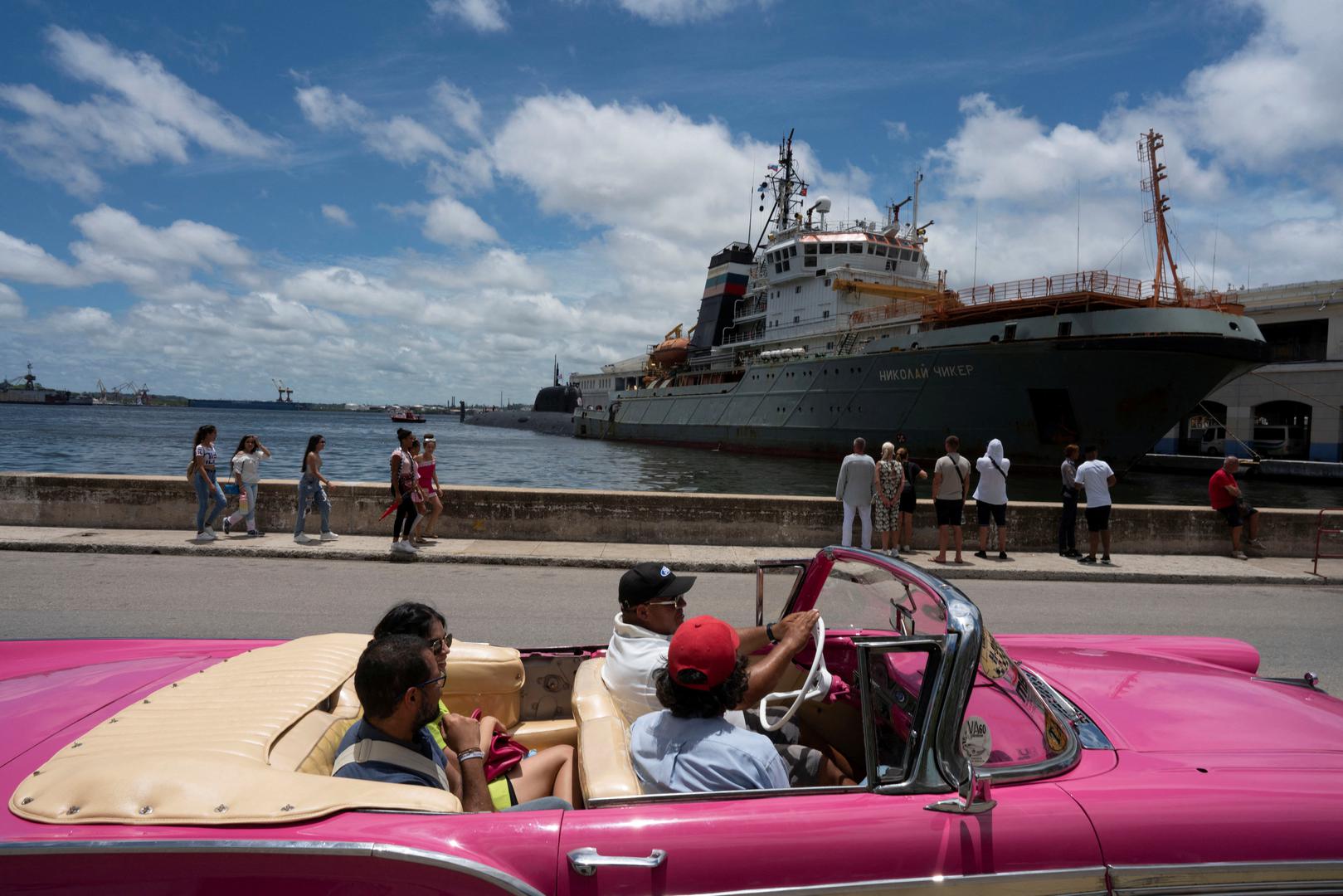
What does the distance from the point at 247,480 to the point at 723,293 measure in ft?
124

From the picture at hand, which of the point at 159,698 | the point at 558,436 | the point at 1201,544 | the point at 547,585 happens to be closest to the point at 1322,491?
the point at 1201,544

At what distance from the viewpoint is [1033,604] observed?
25.6ft

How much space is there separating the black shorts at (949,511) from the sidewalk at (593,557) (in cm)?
53

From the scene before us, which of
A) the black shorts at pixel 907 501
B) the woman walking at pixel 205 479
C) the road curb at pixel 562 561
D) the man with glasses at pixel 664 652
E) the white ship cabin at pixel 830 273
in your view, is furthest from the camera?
the white ship cabin at pixel 830 273

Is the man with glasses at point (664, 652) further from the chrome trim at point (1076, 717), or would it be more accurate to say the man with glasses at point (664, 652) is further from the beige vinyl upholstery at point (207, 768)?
the beige vinyl upholstery at point (207, 768)

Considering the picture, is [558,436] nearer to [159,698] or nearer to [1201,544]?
[1201,544]

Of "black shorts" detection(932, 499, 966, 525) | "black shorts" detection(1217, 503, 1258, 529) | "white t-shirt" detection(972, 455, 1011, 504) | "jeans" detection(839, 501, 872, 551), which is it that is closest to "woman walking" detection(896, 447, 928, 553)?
"black shorts" detection(932, 499, 966, 525)

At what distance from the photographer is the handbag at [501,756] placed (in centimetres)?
256

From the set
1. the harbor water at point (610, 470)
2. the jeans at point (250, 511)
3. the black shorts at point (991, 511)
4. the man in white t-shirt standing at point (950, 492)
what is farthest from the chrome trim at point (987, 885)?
the harbor water at point (610, 470)

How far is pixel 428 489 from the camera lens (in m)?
9.67

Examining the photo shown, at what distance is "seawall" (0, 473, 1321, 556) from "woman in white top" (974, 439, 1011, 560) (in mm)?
987

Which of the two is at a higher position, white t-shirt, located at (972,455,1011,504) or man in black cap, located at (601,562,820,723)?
white t-shirt, located at (972,455,1011,504)

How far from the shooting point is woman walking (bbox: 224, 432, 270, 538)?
9734 mm

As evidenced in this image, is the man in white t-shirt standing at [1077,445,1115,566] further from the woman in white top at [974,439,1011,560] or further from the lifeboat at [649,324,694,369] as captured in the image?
the lifeboat at [649,324,694,369]
